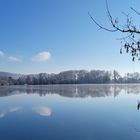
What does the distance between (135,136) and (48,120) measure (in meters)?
4.10

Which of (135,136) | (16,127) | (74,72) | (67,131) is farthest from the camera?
(74,72)

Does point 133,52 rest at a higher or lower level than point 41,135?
higher

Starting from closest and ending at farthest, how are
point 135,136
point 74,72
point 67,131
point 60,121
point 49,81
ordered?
point 135,136
point 67,131
point 60,121
point 49,81
point 74,72

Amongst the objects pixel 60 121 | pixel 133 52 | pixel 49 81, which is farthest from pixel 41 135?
pixel 49 81

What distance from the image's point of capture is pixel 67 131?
815 centimetres

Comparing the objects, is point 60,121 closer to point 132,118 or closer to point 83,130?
point 83,130

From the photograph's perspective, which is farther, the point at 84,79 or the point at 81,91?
the point at 84,79

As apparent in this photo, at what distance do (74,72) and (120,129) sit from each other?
77984 millimetres

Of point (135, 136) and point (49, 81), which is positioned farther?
point (49, 81)

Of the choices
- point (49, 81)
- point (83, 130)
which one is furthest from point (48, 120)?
point (49, 81)

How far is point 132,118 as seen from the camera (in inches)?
401

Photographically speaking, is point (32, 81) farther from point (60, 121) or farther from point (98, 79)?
point (60, 121)

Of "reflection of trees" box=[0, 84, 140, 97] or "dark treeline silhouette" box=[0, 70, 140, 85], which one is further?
"dark treeline silhouette" box=[0, 70, 140, 85]

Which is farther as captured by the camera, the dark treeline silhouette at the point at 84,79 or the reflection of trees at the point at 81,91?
the dark treeline silhouette at the point at 84,79
